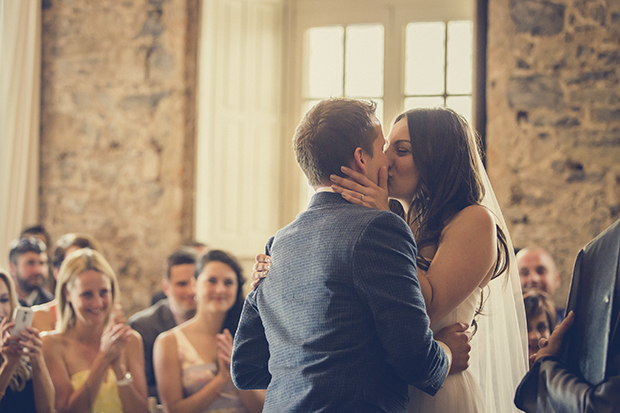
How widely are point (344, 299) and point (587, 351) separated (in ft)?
2.05

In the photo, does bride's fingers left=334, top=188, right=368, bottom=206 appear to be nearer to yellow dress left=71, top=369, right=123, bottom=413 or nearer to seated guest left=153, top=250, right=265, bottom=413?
seated guest left=153, top=250, right=265, bottom=413

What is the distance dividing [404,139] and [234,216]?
410cm

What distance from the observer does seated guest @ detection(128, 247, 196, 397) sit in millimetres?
4051

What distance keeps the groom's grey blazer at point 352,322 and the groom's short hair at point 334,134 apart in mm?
111

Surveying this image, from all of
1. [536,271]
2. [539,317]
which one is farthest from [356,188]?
[536,271]

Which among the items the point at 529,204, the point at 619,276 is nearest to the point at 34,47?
the point at 529,204

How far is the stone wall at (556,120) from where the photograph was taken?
16.3 feet

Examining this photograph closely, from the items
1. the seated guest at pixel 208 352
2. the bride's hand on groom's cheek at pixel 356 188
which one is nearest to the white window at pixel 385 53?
the seated guest at pixel 208 352

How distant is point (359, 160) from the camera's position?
1545 mm

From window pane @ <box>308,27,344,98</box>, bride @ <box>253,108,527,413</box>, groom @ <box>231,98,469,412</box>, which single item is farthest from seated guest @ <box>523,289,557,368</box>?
window pane @ <box>308,27,344,98</box>

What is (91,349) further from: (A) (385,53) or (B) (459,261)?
(A) (385,53)

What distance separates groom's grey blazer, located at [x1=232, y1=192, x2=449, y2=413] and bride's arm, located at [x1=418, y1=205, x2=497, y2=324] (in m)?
0.18

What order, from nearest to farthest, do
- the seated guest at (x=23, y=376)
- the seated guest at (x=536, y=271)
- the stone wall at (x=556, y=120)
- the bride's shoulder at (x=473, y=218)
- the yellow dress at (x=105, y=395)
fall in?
1. the bride's shoulder at (x=473, y=218)
2. the seated guest at (x=23, y=376)
3. the yellow dress at (x=105, y=395)
4. the seated guest at (x=536, y=271)
5. the stone wall at (x=556, y=120)

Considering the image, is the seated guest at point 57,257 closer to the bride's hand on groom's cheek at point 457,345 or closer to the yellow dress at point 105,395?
the yellow dress at point 105,395
